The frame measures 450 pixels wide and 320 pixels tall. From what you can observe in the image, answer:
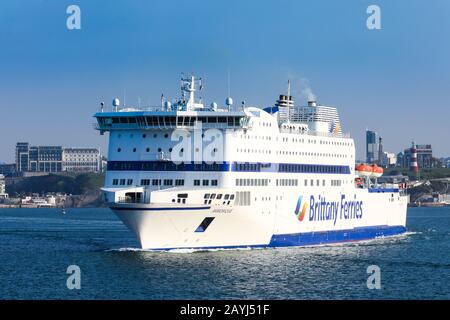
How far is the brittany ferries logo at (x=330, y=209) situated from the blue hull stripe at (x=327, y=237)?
0.99 metres

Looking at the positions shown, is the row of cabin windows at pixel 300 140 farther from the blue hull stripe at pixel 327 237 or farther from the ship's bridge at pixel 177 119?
the blue hull stripe at pixel 327 237

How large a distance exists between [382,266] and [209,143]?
1159cm

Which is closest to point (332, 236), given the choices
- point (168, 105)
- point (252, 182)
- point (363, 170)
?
point (252, 182)

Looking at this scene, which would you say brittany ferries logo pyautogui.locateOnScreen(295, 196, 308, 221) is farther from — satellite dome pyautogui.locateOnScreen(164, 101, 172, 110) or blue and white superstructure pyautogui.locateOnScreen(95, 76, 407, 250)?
satellite dome pyautogui.locateOnScreen(164, 101, 172, 110)

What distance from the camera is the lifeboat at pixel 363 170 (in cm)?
7275

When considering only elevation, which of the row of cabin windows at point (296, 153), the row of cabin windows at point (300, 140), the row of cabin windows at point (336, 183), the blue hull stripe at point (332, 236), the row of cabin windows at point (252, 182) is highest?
the row of cabin windows at point (300, 140)

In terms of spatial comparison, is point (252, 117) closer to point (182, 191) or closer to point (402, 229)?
point (182, 191)

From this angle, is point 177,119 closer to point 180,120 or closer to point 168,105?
point 180,120

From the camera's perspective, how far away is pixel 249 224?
51312mm

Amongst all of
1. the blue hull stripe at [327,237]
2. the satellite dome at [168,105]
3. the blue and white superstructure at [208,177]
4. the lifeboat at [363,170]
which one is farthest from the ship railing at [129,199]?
the lifeboat at [363,170]

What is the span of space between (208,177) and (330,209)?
13666mm

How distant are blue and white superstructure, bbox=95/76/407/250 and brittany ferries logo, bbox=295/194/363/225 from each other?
162 mm
